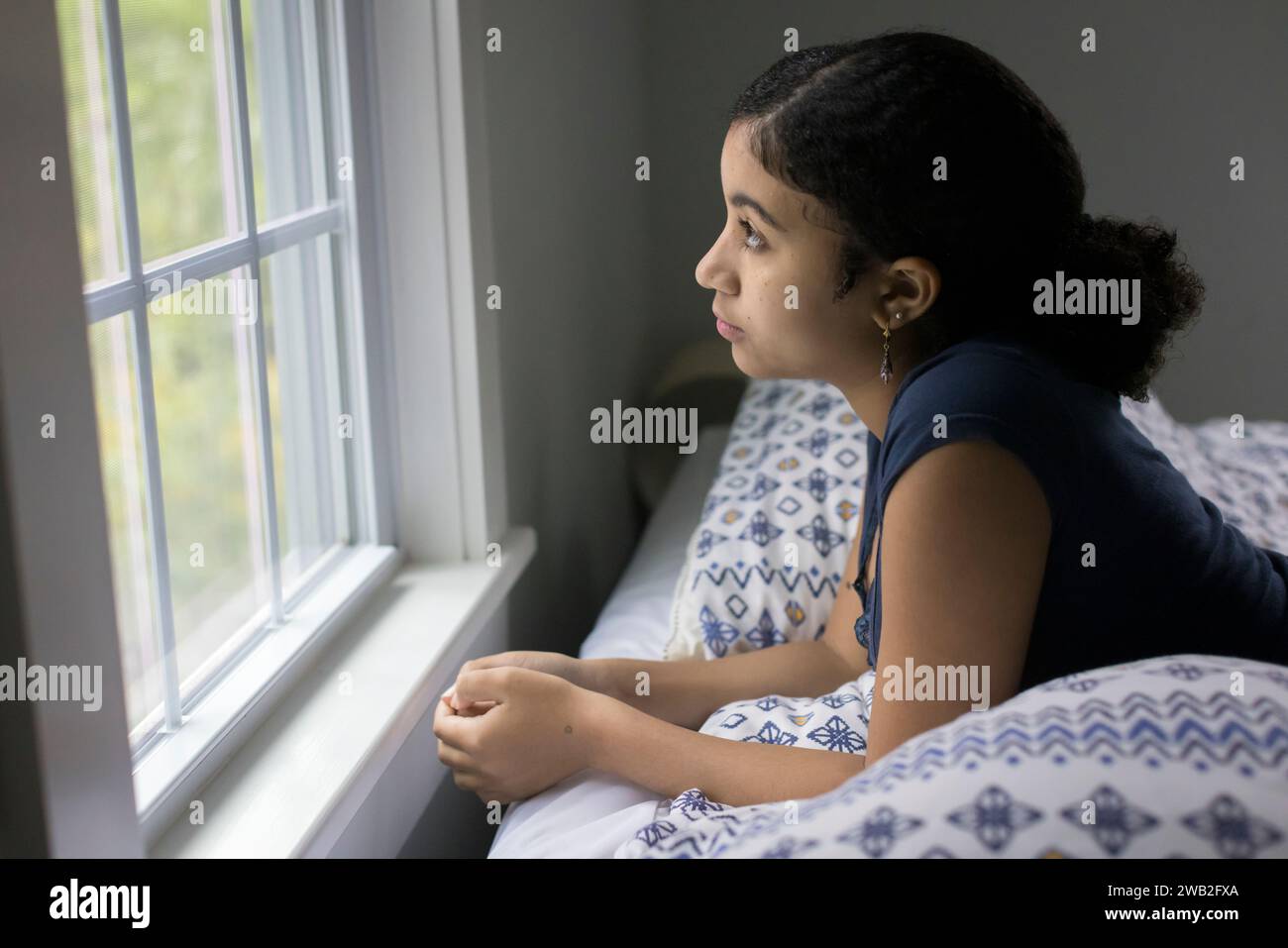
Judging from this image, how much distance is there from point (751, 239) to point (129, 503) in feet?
1.84

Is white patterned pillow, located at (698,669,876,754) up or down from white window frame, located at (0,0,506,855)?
down

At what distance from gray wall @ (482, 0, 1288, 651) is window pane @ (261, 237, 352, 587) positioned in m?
0.68

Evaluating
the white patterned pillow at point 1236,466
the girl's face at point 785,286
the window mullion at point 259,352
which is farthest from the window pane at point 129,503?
the white patterned pillow at point 1236,466

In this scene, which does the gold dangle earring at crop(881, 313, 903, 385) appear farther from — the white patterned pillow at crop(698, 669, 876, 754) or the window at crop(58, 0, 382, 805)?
the window at crop(58, 0, 382, 805)

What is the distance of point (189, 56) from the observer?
46.4 inches

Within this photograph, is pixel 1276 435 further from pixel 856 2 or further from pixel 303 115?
pixel 303 115

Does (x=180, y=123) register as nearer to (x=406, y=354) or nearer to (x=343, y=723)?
(x=406, y=354)

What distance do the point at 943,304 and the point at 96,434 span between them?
0.62 m

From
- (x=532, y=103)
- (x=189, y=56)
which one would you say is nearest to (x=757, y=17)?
(x=532, y=103)

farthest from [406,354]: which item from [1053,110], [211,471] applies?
[1053,110]

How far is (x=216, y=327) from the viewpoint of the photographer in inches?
49.9

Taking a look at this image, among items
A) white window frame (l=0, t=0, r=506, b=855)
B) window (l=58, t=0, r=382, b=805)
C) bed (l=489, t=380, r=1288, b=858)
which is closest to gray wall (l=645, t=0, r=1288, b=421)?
white window frame (l=0, t=0, r=506, b=855)

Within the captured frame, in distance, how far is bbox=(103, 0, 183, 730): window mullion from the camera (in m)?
1.01
